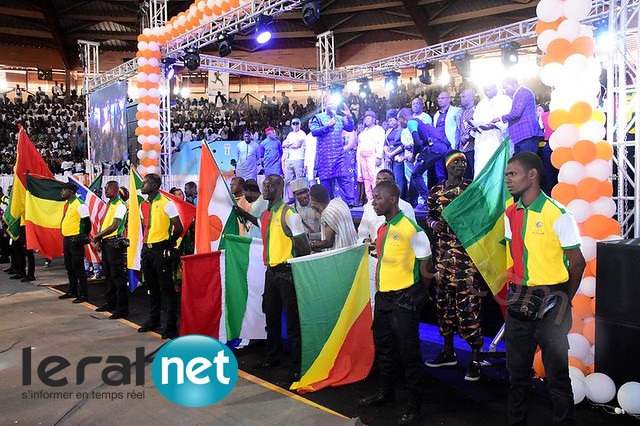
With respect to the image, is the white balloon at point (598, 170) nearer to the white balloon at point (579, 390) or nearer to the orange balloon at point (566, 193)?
the orange balloon at point (566, 193)

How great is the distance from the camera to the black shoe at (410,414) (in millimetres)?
3948

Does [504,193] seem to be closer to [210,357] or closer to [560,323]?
[560,323]

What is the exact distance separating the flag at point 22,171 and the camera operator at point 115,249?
2960 millimetres

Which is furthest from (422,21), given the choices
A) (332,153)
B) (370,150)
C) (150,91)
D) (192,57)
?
(332,153)

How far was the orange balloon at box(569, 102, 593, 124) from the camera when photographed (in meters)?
4.65

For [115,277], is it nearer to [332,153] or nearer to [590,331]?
[332,153]

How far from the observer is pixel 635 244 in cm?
411

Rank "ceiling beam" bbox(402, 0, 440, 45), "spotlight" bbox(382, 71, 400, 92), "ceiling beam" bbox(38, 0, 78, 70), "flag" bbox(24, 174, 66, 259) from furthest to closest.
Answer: "ceiling beam" bbox(38, 0, 78, 70), "ceiling beam" bbox(402, 0, 440, 45), "spotlight" bbox(382, 71, 400, 92), "flag" bbox(24, 174, 66, 259)

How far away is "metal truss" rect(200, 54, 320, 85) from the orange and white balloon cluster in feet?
34.5

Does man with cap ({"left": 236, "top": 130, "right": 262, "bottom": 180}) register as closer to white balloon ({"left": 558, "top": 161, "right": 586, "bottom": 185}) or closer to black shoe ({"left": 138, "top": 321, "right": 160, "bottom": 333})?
black shoe ({"left": 138, "top": 321, "right": 160, "bottom": 333})

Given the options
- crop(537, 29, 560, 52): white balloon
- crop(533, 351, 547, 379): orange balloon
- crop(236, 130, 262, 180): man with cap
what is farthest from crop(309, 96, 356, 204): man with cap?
crop(533, 351, 547, 379): orange balloon

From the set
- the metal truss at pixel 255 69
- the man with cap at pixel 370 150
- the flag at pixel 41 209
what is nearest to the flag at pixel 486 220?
the man with cap at pixel 370 150

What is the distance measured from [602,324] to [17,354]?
17.8 ft

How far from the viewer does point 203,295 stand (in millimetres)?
5770
